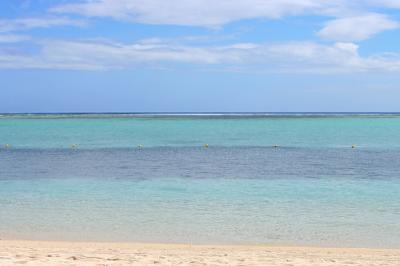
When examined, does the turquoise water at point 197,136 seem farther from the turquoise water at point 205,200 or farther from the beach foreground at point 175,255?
the beach foreground at point 175,255

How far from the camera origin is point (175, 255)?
10.1 metres

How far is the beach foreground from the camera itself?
9352 millimetres

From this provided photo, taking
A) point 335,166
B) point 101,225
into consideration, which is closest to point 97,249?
point 101,225

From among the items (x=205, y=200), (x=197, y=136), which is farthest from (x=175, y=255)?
(x=197, y=136)

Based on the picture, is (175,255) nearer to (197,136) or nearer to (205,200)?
(205,200)

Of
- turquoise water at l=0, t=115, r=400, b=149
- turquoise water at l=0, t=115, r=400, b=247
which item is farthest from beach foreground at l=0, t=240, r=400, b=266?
turquoise water at l=0, t=115, r=400, b=149

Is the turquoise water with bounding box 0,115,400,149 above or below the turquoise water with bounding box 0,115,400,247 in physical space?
above

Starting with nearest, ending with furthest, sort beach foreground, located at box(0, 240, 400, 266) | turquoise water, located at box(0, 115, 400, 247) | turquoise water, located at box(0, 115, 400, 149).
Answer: beach foreground, located at box(0, 240, 400, 266), turquoise water, located at box(0, 115, 400, 247), turquoise water, located at box(0, 115, 400, 149)

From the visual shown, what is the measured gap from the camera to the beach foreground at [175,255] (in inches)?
368

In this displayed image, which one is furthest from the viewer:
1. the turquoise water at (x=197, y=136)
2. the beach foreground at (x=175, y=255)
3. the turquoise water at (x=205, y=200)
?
the turquoise water at (x=197, y=136)

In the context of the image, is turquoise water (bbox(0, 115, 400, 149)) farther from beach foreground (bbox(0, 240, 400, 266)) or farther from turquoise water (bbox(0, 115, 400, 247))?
beach foreground (bbox(0, 240, 400, 266))

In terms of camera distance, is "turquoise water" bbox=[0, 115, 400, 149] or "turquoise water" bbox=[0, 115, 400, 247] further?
"turquoise water" bbox=[0, 115, 400, 149]

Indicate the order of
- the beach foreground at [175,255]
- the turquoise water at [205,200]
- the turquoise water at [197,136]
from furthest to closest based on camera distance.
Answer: the turquoise water at [197,136] → the turquoise water at [205,200] → the beach foreground at [175,255]

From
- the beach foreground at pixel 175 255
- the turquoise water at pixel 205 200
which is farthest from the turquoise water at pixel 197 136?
the beach foreground at pixel 175 255
